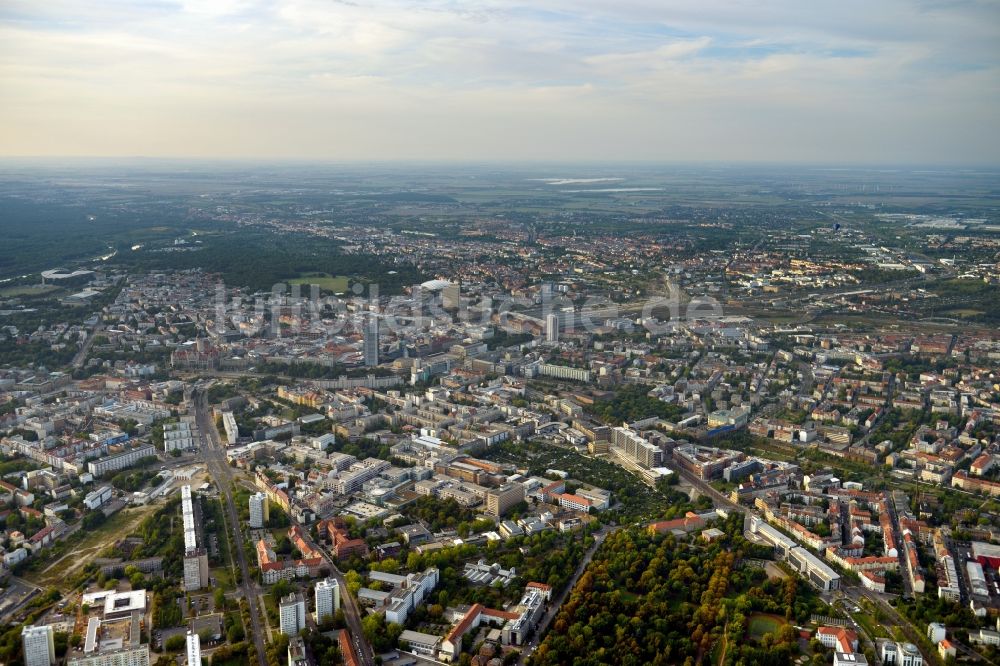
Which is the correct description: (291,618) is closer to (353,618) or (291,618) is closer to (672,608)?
(353,618)

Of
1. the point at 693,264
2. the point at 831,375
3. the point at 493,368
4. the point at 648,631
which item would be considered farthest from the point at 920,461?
the point at 693,264

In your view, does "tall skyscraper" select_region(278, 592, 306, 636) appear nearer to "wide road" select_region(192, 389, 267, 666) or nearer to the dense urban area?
the dense urban area

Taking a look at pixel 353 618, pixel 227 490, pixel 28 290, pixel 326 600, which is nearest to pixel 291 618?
pixel 326 600

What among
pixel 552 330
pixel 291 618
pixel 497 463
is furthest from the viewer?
pixel 552 330

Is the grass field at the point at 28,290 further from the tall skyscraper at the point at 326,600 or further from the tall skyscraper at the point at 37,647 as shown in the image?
the tall skyscraper at the point at 326,600

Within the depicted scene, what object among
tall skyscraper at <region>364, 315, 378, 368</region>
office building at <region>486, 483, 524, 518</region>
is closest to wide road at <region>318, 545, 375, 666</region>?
office building at <region>486, 483, 524, 518</region>

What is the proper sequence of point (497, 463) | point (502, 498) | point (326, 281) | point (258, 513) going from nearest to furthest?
1. point (258, 513)
2. point (502, 498)
3. point (497, 463)
4. point (326, 281)
